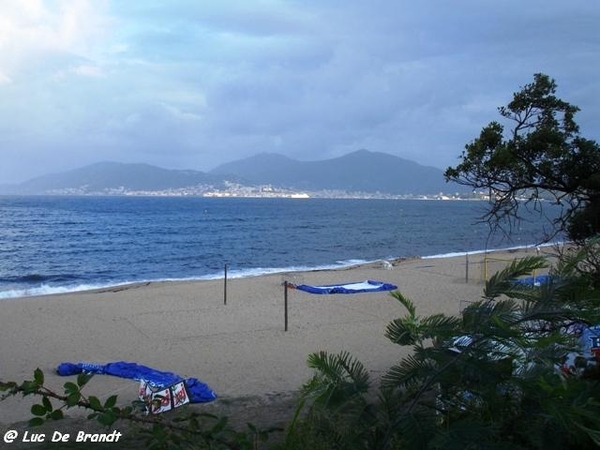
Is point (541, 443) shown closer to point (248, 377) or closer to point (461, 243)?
point (248, 377)

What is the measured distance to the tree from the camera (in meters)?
6.16

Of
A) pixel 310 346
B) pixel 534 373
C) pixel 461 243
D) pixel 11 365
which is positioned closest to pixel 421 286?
pixel 310 346

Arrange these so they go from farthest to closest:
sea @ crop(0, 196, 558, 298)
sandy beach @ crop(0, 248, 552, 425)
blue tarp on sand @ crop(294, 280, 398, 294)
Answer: sea @ crop(0, 196, 558, 298), blue tarp on sand @ crop(294, 280, 398, 294), sandy beach @ crop(0, 248, 552, 425)

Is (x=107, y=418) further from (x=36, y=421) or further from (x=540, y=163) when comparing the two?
(x=540, y=163)

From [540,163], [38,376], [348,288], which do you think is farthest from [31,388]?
[348,288]

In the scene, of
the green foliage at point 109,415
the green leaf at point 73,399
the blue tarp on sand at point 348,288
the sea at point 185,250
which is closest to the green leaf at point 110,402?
the green foliage at point 109,415

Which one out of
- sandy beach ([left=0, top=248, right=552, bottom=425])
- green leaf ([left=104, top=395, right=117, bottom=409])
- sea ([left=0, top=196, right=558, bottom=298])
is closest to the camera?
green leaf ([left=104, top=395, right=117, bottom=409])

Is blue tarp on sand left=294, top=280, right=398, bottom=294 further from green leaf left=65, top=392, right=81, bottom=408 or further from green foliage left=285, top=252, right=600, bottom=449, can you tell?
green leaf left=65, top=392, right=81, bottom=408

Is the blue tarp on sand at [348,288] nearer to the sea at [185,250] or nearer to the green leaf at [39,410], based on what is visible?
the sea at [185,250]

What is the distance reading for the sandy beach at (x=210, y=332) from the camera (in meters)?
8.85

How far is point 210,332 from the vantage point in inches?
482

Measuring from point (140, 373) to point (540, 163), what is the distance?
6.33 metres

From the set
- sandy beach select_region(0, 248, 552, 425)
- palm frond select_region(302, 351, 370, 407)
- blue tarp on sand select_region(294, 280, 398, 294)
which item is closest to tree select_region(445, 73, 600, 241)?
sandy beach select_region(0, 248, 552, 425)

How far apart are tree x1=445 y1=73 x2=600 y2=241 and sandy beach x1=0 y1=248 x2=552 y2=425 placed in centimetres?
308
